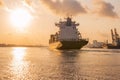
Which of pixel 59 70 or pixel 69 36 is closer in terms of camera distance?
pixel 59 70

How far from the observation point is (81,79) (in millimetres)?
33688

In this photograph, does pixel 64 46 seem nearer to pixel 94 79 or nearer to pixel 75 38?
pixel 75 38

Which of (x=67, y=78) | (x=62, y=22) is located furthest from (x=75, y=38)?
(x=67, y=78)

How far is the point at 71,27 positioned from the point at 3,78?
112481 mm

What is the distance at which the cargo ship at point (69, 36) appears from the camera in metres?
136

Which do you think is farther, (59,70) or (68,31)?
(68,31)

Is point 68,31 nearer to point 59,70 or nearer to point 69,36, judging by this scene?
point 69,36

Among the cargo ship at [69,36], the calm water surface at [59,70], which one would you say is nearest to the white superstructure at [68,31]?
the cargo ship at [69,36]

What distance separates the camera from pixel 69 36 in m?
142

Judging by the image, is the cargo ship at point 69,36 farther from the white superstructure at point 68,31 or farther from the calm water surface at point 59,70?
the calm water surface at point 59,70

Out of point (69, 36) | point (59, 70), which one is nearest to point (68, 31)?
point (69, 36)

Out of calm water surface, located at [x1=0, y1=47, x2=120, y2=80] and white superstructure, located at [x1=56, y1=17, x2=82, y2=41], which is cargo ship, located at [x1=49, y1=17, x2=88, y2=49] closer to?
white superstructure, located at [x1=56, y1=17, x2=82, y2=41]

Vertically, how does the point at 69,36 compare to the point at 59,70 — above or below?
above

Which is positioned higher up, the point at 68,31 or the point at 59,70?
the point at 68,31
